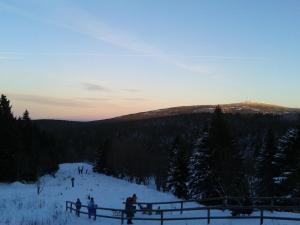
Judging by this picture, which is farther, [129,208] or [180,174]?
[180,174]

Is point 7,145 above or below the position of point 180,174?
above

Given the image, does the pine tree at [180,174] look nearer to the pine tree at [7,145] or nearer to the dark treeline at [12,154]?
the dark treeline at [12,154]

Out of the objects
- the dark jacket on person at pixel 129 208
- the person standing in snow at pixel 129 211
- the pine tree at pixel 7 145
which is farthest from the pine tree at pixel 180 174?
the person standing in snow at pixel 129 211

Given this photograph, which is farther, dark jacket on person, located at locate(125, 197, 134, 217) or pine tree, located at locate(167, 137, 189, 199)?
pine tree, located at locate(167, 137, 189, 199)

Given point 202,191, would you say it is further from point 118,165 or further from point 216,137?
point 118,165

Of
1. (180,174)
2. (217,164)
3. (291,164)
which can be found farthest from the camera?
(180,174)

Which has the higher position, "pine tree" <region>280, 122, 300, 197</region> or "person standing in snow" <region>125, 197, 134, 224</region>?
"pine tree" <region>280, 122, 300, 197</region>

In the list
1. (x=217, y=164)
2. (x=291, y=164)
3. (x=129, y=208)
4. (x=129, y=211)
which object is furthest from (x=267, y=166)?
(x=129, y=211)

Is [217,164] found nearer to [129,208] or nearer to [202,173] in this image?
[202,173]

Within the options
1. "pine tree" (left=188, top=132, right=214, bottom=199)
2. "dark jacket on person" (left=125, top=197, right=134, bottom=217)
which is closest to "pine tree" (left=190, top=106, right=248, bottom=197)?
"pine tree" (left=188, top=132, right=214, bottom=199)

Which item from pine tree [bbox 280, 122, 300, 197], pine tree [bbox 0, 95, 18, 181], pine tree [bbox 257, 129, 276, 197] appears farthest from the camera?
pine tree [bbox 0, 95, 18, 181]

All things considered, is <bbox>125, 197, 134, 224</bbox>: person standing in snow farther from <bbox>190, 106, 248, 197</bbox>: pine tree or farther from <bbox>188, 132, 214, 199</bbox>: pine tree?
<bbox>188, 132, 214, 199</bbox>: pine tree

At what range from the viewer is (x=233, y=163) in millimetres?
42250

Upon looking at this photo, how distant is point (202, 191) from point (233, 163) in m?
4.66
